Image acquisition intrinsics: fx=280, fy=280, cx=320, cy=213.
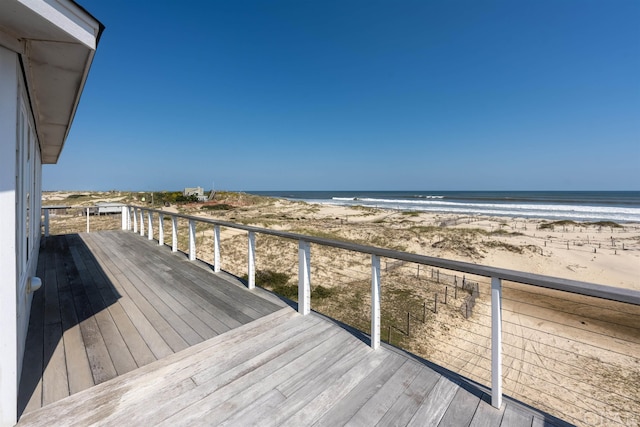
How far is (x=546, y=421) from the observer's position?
167 cm

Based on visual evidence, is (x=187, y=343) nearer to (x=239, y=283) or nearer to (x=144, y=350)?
(x=144, y=350)

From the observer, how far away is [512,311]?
267 inches

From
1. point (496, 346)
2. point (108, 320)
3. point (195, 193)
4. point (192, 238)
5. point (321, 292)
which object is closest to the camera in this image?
point (496, 346)

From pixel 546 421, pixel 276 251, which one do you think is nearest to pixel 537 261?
pixel 276 251

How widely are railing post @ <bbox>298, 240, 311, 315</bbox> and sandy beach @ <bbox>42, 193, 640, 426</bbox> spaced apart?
→ 6.20ft

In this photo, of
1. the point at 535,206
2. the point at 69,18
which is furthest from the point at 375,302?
the point at 535,206

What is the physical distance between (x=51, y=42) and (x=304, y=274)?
2.55 m

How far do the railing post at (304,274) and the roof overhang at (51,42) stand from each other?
2214 millimetres

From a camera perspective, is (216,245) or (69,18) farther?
(216,245)

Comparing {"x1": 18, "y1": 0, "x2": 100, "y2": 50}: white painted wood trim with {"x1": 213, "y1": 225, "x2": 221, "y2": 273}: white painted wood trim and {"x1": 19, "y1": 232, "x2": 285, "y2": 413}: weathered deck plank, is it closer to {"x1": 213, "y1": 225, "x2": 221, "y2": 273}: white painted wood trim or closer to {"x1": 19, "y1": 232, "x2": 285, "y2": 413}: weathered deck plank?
{"x1": 19, "y1": 232, "x2": 285, "y2": 413}: weathered deck plank

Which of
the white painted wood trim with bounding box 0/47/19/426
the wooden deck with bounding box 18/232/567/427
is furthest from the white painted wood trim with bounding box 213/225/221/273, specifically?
the white painted wood trim with bounding box 0/47/19/426

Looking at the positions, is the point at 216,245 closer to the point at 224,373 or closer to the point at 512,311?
the point at 224,373

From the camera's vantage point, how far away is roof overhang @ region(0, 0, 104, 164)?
1.36 metres

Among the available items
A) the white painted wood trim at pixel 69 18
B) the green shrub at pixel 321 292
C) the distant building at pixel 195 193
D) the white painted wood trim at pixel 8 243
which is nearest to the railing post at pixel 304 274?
the white painted wood trim at pixel 8 243
